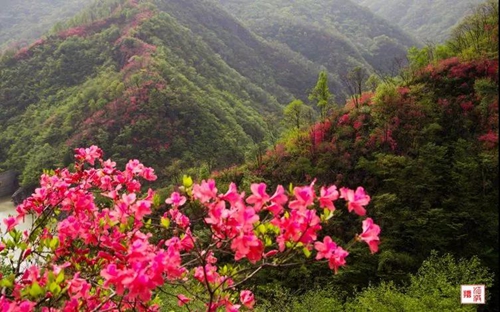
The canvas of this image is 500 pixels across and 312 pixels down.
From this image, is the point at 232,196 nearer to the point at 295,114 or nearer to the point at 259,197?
the point at 259,197

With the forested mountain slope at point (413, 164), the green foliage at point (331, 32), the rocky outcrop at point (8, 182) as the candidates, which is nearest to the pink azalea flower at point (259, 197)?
the forested mountain slope at point (413, 164)

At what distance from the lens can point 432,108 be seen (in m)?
14.2

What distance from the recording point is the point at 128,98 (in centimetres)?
2789

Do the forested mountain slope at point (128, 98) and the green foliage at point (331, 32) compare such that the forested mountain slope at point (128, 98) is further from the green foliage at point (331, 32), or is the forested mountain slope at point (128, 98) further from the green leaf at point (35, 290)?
the green leaf at point (35, 290)

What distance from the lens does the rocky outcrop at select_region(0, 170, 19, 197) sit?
86.4ft

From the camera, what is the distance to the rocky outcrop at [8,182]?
26.3 metres

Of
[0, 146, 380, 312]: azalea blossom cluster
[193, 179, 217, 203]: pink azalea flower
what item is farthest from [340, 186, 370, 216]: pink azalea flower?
[193, 179, 217, 203]: pink azalea flower

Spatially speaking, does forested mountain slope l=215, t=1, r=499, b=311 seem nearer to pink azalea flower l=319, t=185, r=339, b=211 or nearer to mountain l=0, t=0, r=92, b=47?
pink azalea flower l=319, t=185, r=339, b=211

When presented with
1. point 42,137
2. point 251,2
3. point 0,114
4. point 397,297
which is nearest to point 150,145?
point 42,137

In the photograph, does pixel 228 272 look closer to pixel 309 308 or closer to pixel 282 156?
pixel 309 308

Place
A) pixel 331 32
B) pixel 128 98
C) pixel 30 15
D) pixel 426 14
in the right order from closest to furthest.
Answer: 1. pixel 128 98
2. pixel 331 32
3. pixel 30 15
4. pixel 426 14

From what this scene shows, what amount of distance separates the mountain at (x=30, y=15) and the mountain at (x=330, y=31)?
3061 centimetres

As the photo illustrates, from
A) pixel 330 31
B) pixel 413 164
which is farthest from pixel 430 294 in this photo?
pixel 330 31

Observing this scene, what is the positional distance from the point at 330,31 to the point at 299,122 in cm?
5169
